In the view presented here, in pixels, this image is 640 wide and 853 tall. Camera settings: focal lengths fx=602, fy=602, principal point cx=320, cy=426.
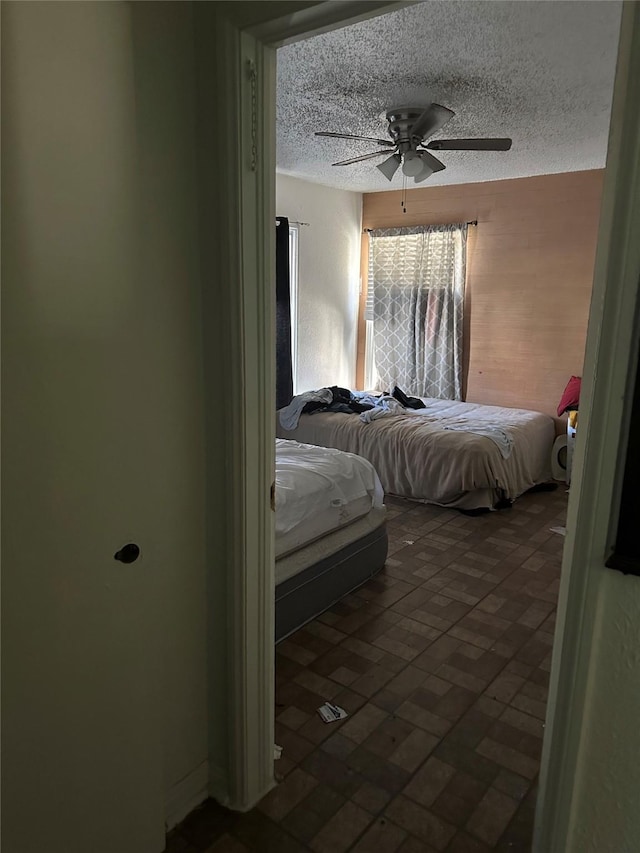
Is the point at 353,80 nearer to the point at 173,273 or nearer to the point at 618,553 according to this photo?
the point at 173,273

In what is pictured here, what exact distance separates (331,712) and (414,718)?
303mm

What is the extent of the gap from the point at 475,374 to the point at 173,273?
474 centimetres

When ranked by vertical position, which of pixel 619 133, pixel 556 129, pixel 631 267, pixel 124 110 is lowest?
pixel 631 267

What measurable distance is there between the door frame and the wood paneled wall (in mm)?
4244

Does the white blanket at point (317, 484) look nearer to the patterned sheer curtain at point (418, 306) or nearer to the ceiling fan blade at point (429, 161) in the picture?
the ceiling fan blade at point (429, 161)

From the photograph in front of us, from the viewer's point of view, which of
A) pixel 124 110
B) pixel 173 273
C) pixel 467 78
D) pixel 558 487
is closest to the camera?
pixel 124 110

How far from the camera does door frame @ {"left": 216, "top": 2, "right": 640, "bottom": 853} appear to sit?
0.99 meters

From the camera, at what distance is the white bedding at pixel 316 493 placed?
8.64 ft

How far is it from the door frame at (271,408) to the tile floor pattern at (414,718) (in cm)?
18

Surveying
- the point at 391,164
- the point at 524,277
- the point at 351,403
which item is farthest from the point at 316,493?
the point at 524,277

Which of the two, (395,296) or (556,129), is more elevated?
(556,129)

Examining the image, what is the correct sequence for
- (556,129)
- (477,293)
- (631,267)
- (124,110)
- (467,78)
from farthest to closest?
(477,293)
(556,129)
(467,78)
(124,110)
(631,267)

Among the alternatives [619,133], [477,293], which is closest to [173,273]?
[619,133]

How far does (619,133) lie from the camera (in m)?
0.97
